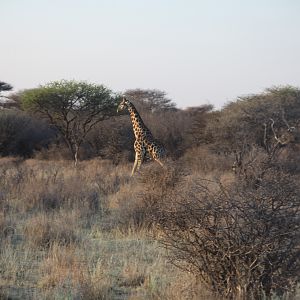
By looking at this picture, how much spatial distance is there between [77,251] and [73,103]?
57.6 ft

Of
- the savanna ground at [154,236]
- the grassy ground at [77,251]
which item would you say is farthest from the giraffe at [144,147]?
the grassy ground at [77,251]

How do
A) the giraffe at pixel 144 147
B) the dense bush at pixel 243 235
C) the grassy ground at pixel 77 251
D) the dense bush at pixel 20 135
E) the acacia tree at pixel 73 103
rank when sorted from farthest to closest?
the dense bush at pixel 20 135 → the acacia tree at pixel 73 103 → the giraffe at pixel 144 147 → the grassy ground at pixel 77 251 → the dense bush at pixel 243 235

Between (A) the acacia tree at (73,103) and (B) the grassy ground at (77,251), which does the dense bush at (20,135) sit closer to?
(A) the acacia tree at (73,103)

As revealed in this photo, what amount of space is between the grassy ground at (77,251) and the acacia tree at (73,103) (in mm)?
11794

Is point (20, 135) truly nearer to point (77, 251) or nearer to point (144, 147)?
point (144, 147)

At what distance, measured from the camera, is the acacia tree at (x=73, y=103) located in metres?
23.6

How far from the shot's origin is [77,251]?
690cm

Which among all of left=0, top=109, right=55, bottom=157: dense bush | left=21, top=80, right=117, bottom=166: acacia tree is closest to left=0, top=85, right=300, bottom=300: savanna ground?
left=21, top=80, right=117, bottom=166: acacia tree

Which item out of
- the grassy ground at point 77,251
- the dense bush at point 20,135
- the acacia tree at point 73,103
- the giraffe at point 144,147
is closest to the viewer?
the grassy ground at point 77,251

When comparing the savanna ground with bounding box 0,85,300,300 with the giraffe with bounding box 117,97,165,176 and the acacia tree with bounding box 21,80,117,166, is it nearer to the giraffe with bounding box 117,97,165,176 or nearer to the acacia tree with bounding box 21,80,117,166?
the giraffe with bounding box 117,97,165,176

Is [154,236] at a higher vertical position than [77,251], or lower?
higher

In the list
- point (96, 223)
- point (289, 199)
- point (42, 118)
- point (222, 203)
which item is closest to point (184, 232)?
point (222, 203)

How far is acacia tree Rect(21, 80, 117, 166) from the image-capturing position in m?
23.6

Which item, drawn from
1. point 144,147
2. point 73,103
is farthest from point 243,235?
point 73,103
